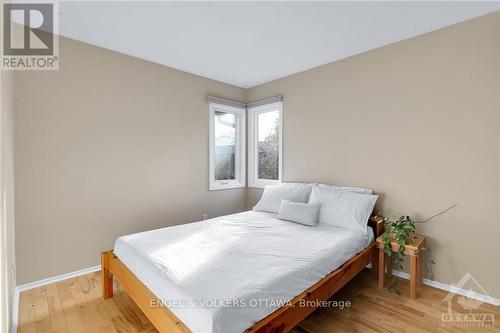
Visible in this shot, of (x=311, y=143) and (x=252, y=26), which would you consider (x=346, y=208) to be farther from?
(x=252, y=26)

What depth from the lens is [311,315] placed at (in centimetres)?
199

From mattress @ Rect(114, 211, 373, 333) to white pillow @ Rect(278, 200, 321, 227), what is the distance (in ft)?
0.27

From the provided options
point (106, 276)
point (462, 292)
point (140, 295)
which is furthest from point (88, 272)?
point (462, 292)

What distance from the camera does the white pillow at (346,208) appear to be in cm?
255

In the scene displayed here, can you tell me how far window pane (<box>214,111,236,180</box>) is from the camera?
3.98 m

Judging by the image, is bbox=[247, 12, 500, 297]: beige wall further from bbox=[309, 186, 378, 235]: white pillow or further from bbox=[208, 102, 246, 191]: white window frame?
bbox=[208, 102, 246, 191]: white window frame

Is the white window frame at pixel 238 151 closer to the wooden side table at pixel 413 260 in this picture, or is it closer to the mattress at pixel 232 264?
the mattress at pixel 232 264

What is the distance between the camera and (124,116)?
9.58ft

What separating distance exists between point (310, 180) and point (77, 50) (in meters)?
3.16

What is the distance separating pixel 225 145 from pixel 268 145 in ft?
2.38

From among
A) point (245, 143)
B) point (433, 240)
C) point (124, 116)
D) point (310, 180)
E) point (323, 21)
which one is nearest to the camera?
point (323, 21)

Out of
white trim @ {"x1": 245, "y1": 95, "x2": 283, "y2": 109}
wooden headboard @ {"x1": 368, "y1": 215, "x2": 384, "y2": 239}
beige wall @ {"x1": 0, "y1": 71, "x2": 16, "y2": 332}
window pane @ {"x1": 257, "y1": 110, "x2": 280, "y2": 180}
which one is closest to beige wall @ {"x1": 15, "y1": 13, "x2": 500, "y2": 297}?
wooden headboard @ {"x1": 368, "y1": 215, "x2": 384, "y2": 239}

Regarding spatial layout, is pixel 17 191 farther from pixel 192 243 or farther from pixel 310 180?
pixel 310 180

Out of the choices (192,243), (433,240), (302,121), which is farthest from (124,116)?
(433,240)
